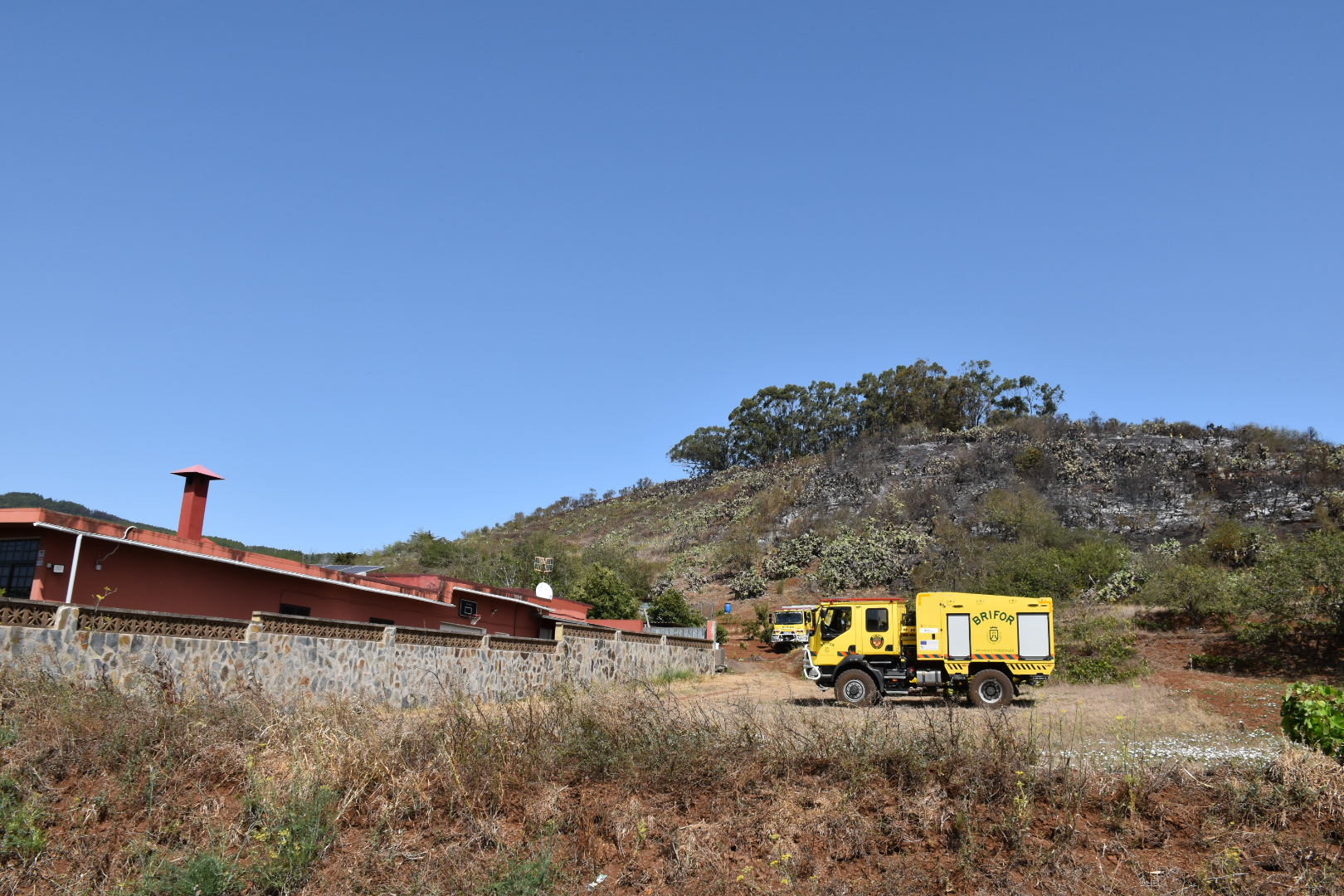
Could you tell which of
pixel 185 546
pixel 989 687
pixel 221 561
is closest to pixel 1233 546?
pixel 989 687

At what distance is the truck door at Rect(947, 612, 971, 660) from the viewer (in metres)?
21.2

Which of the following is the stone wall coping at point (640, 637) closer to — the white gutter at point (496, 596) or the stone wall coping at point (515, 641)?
the stone wall coping at point (515, 641)

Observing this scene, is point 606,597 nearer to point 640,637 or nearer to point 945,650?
point 640,637

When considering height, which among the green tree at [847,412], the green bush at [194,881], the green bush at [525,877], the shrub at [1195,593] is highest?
the green tree at [847,412]

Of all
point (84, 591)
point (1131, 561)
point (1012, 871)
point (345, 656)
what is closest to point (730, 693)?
point (345, 656)

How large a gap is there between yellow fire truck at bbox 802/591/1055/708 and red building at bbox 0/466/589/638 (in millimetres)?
11977

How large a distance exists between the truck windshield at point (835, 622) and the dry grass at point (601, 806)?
12.3m

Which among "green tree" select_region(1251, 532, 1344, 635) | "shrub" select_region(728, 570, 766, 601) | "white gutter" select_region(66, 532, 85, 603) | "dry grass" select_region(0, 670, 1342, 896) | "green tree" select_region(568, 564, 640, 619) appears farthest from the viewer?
"shrub" select_region(728, 570, 766, 601)

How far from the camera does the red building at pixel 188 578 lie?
56.4 ft

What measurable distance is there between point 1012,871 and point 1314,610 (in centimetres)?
2347

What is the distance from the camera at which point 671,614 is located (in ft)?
143

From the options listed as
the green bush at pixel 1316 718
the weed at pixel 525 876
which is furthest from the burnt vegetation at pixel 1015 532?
the weed at pixel 525 876

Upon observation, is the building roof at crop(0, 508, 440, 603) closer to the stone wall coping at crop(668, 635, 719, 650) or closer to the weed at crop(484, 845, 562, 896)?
the stone wall coping at crop(668, 635, 719, 650)

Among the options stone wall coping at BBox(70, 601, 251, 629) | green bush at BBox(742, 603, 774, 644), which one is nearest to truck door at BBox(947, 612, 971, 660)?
stone wall coping at BBox(70, 601, 251, 629)
